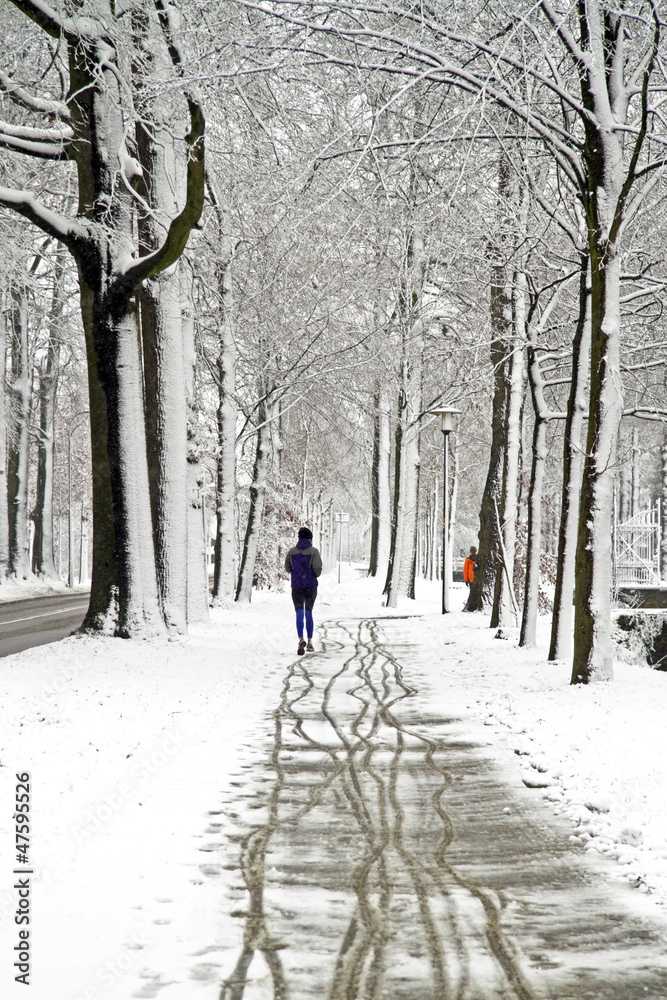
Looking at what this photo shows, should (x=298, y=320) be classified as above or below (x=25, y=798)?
above

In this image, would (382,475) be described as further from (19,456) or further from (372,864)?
(372,864)

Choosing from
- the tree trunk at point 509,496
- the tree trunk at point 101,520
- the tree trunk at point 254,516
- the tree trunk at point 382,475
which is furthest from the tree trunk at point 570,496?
the tree trunk at point 382,475

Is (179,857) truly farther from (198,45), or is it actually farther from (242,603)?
(242,603)

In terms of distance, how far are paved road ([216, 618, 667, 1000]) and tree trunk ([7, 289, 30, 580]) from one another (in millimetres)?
25829

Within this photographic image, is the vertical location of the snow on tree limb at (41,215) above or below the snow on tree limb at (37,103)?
below

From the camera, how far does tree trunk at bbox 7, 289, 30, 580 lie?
99.2 feet

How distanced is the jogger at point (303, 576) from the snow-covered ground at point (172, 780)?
167 centimetres

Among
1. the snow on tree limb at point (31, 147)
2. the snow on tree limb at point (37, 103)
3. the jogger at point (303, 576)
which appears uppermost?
the snow on tree limb at point (37, 103)

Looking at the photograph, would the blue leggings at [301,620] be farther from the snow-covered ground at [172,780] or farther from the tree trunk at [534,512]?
the tree trunk at [534,512]

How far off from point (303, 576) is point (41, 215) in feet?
20.9

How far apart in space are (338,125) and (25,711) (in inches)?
292

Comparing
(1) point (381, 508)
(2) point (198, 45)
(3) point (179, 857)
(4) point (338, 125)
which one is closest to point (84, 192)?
(2) point (198, 45)

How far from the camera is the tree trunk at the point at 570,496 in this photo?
11.5 m

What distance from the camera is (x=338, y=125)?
10195mm
